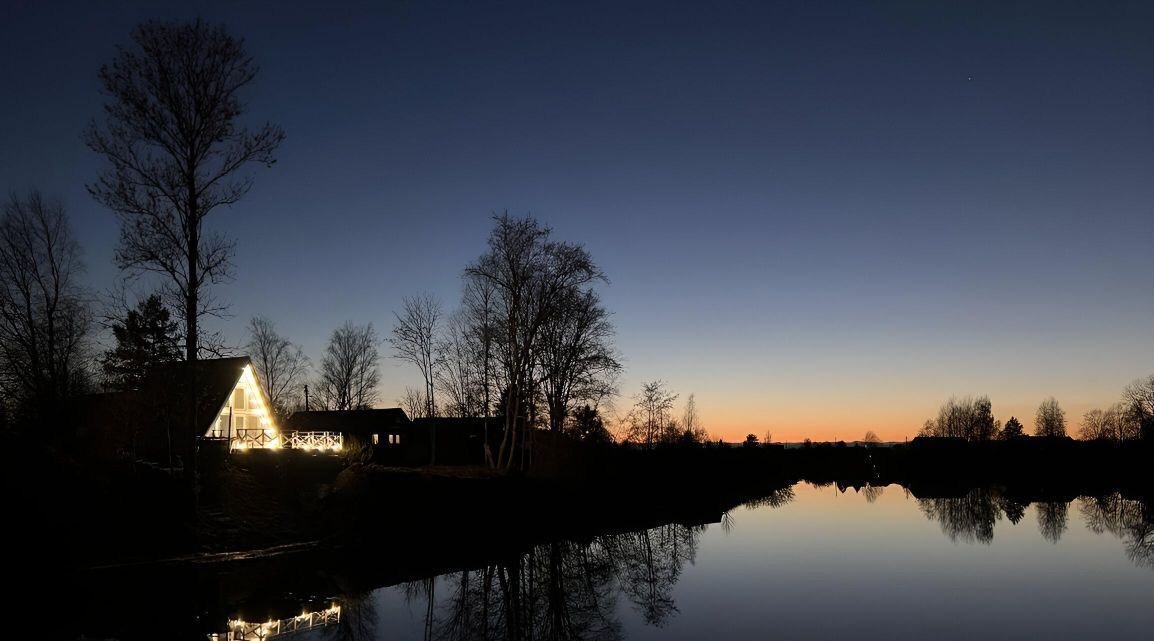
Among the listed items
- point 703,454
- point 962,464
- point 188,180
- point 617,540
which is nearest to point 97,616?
point 188,180

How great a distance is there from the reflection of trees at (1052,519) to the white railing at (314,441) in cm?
3098

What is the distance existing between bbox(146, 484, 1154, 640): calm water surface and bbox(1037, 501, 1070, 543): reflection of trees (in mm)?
251

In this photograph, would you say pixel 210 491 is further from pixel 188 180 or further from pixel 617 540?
pixel 617 540

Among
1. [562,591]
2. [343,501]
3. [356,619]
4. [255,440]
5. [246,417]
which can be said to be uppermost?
[246,417]

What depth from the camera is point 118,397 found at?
1334 inches

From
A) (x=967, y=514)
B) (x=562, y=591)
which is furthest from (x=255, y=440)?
(x=967, y=514)

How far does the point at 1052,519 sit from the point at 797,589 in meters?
25.5

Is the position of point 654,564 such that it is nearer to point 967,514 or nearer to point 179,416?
point 179,416

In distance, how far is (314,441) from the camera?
37250 millimetres

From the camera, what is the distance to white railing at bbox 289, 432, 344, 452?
115 ft

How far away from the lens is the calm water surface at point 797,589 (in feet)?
51.1

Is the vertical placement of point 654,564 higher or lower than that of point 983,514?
higher

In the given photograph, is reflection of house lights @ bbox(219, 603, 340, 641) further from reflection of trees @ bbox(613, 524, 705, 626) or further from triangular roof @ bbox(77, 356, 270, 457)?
triangular roof @ bbox(77, 356, 270, 457)

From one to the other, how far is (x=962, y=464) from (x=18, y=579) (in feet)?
259
